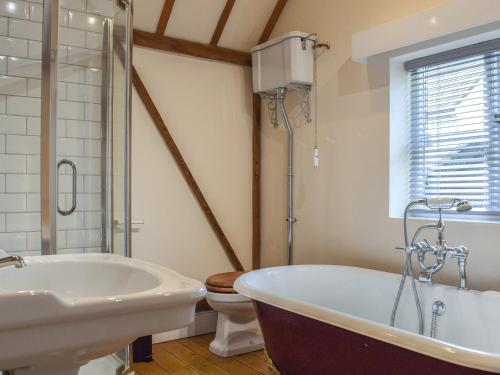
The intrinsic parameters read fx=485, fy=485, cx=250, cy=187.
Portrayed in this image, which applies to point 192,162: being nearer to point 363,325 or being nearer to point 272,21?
point 272,21

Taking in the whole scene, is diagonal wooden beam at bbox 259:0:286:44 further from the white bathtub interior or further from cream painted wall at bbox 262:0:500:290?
the white bathtub interior

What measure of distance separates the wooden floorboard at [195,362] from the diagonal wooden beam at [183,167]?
80 cm

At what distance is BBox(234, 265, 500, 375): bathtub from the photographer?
1663 mm

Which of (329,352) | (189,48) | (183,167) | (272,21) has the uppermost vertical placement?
(272,21)

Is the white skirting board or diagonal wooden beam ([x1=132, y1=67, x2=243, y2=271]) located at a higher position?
diagonal wooden beam ([x1=132, y1=67, x2=243, y2=271])

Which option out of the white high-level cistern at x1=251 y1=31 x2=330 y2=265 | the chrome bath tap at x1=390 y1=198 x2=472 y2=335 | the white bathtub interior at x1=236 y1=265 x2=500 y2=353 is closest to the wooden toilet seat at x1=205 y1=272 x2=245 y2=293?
the white bathtub interior at x1=236 y1=265 x2=500 y2=353

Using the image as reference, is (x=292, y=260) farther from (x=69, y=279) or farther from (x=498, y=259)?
(x=69, y=279)

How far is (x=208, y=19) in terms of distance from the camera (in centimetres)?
378

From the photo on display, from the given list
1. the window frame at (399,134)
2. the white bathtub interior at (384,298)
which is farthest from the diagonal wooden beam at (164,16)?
the white bathtub interior at (384,298)

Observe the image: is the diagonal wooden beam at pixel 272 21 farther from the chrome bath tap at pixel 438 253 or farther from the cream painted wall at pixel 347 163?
the chrome bath tap at pixel 438 253

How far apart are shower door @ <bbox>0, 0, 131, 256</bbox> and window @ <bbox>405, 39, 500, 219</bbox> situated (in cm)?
182

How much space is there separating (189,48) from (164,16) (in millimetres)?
329

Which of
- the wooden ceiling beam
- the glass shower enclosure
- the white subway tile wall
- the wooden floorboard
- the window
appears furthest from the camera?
the wooden ceiling beam

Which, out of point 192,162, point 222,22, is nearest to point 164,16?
point 222,22
